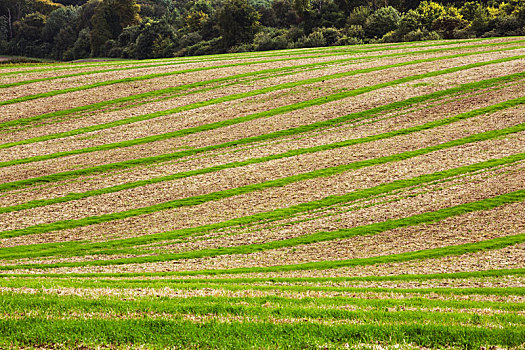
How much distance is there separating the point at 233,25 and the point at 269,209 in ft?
254

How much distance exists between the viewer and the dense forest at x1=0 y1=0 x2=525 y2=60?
245ft

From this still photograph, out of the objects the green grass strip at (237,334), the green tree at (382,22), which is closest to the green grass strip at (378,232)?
the green grass strip at (237,334)

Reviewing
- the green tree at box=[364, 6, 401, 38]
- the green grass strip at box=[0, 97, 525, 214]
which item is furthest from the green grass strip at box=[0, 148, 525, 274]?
the green tree at box=[364, 6, 401, 38]

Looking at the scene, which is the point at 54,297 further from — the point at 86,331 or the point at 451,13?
the point at 451,13

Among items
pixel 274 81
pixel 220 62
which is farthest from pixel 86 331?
pixel 220 62

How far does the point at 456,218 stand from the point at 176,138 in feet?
69.9

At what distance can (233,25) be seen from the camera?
93312 mm

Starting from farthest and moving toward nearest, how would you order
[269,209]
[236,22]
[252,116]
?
[236,22], [252,116], [269,209]

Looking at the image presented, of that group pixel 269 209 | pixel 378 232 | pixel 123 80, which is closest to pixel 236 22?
pixel 123 80

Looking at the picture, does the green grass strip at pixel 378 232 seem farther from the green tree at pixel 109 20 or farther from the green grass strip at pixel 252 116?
the green tree at pixel 109 20

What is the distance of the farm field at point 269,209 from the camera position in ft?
35.3

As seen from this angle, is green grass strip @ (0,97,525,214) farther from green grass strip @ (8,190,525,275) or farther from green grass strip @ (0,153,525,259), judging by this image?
green grass strip @ (8,190,525,275)

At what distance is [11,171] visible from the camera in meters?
29.7

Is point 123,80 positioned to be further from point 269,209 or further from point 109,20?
point 109,20
